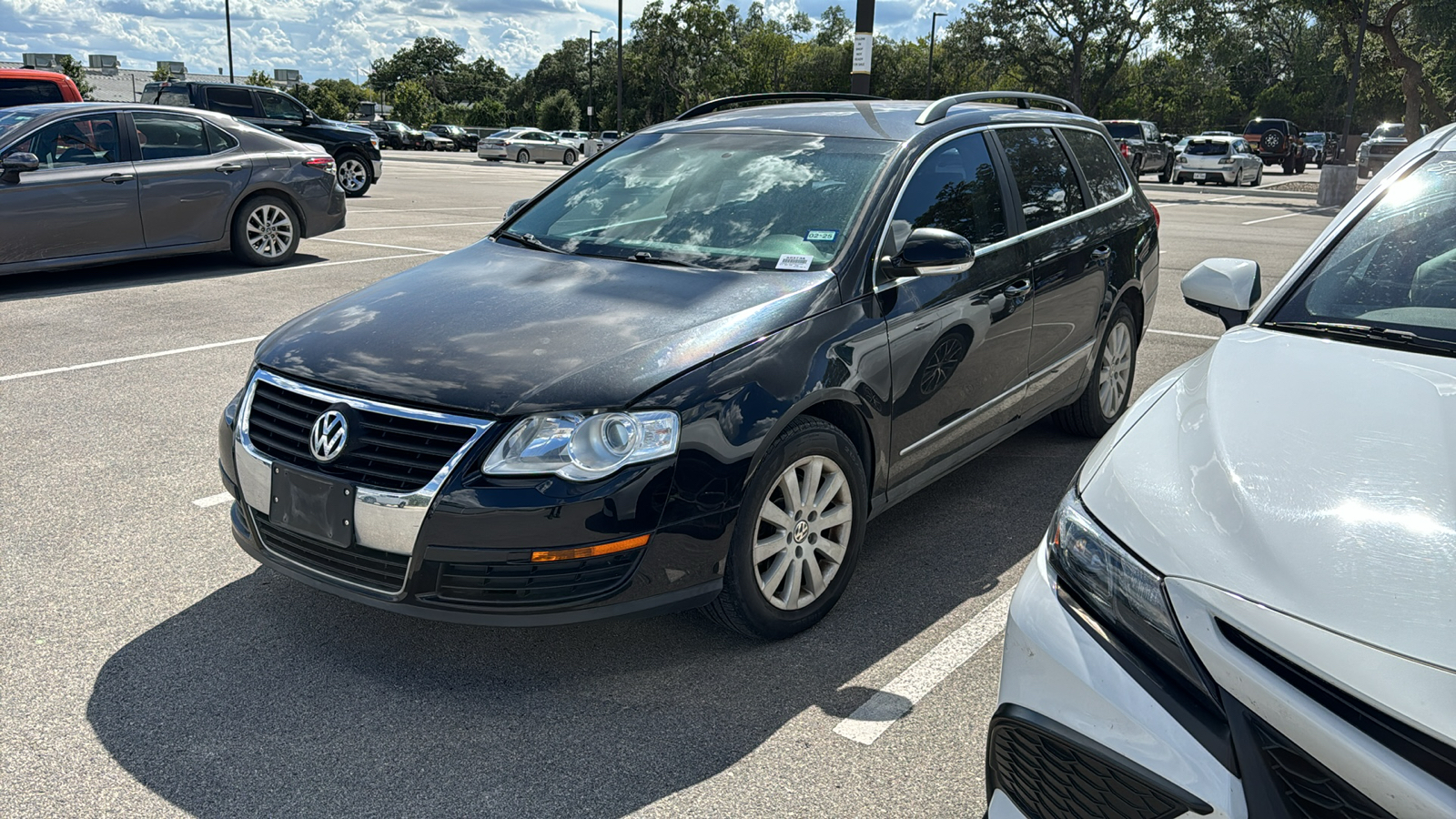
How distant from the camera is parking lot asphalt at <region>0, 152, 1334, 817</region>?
8.82 ft

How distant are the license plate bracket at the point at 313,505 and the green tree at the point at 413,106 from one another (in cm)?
8528

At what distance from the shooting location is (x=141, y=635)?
3.42 m

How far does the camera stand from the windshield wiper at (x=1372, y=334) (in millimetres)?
2564

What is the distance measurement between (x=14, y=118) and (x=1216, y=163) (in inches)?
A: 1220

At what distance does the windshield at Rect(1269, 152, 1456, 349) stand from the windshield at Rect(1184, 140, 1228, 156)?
107ft

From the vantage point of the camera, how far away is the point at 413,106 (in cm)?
8356

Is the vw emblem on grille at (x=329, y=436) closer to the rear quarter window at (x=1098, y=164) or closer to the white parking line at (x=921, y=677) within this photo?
the white parking line at (x=921, y=677)

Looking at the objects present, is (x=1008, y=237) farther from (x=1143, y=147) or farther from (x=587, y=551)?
(x=1143, y=147)

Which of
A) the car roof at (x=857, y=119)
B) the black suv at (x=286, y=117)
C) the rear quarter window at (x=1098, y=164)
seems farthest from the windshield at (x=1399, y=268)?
the black suv at (x=286, y=117)

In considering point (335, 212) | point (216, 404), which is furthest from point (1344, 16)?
point (216, 404)

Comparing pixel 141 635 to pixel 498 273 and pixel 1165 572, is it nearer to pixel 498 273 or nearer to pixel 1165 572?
pixel 498 273

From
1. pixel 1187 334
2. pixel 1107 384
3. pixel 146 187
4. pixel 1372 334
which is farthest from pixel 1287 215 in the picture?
pixel 1372 334

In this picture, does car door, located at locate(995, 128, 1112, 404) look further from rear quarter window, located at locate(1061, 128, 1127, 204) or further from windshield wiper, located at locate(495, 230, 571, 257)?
windshield wiper, located at locate(495, 230, 571, 257)

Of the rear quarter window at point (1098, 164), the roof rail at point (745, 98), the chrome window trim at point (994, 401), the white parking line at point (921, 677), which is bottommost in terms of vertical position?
the white parking line at point (921, 677)
